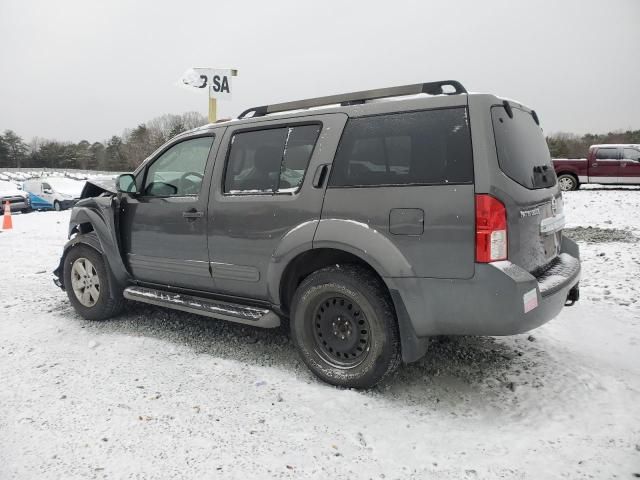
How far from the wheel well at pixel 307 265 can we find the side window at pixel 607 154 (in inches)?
626

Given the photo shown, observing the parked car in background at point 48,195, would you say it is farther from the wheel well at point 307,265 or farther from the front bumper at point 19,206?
the wheel well at point 307,265

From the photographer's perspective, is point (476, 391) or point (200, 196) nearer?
point (476, 391)

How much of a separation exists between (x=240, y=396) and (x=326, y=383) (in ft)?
1.93

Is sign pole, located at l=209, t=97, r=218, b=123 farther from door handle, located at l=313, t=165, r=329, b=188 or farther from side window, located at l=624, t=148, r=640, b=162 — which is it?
side window, located at l=624, t=148, r=640, b=162

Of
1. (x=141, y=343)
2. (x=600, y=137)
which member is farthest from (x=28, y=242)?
(x=600, y=137)

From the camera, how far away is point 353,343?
3.02 meters

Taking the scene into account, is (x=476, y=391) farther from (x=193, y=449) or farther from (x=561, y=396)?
(x=193, y=449)

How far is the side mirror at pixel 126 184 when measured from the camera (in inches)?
161

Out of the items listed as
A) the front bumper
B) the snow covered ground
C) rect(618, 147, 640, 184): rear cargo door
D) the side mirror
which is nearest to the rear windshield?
the snow covered ground

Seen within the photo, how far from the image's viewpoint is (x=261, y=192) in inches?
134

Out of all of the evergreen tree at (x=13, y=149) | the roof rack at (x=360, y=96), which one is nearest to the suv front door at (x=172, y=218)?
the roof rack at (x=360, y=96)

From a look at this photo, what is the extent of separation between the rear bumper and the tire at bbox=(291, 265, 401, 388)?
7.2 inches

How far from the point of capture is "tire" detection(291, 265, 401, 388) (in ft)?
9.39

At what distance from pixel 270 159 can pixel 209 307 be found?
1.26 m
